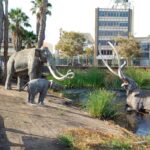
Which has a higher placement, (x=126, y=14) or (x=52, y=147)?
(x=126, y=14)

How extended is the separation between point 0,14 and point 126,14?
4251 inches

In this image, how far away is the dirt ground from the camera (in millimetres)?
7688

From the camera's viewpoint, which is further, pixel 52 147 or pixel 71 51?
pixel 71 51

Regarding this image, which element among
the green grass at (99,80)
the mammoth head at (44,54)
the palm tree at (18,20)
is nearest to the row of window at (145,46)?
the palm tree at (18,20)

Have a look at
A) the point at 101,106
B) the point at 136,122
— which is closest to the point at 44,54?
the point at 101,106

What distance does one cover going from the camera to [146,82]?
1005 inches

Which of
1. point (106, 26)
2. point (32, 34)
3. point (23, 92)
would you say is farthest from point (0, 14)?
point (106, 26)

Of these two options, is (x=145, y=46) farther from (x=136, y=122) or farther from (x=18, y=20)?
(x=136, y=122)

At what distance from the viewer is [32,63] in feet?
46.4

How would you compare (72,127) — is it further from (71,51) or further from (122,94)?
(71,51)

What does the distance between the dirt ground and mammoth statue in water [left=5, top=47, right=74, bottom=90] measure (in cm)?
87

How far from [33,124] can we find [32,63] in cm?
480

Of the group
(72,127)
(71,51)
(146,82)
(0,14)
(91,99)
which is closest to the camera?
(0,14)

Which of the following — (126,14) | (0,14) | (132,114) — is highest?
(126,14)
